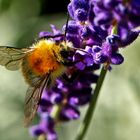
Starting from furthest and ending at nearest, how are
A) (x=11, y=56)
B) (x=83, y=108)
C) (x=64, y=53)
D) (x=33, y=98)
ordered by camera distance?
(x=83, y=108) < (x=11, y=56) < (x=64, y=53) < (x=33, y=98)

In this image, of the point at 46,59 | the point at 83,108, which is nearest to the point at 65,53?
the point at 46,59

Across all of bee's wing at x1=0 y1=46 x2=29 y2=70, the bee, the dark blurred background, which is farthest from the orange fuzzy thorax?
the dark blurred background

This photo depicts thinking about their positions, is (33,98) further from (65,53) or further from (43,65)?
(65,53)

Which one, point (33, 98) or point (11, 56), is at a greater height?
point (11, 56)

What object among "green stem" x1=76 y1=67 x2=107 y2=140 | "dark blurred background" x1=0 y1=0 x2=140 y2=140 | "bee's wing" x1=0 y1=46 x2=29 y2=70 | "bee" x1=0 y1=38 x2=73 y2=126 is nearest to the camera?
"green stem" x1=76 y1=67 x2=107 y2=140

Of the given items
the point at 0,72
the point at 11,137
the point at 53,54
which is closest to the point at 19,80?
the point at 0,72

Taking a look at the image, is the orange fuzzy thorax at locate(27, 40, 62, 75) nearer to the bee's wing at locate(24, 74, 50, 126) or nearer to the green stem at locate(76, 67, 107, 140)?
the bee's wing at locate(24, 74, 50, 126)
